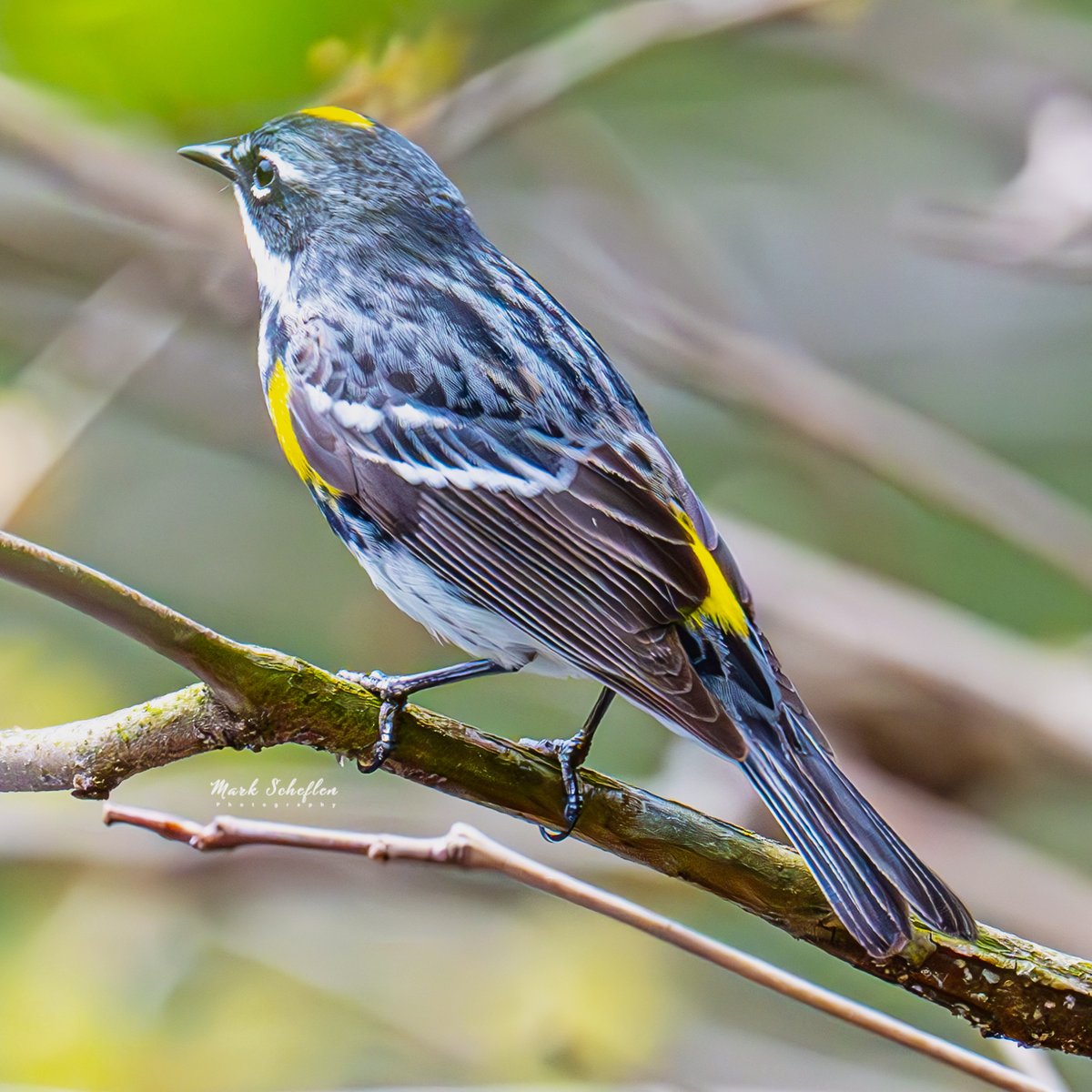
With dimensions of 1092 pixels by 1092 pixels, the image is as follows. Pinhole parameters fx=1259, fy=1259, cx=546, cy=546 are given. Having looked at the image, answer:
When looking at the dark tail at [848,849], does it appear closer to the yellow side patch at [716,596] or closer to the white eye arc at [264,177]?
the yellow side patch at [716,596]

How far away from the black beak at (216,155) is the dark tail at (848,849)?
0.65m

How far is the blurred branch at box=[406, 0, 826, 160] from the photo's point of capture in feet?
5.21

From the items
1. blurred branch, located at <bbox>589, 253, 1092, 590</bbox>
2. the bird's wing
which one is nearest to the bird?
the bird's wing

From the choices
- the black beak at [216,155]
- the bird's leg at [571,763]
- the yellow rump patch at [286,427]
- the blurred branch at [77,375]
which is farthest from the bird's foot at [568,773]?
the blurred branch at [77,375]

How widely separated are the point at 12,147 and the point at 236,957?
100 centimetres

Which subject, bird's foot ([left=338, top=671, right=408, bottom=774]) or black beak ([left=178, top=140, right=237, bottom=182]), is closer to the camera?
bird's foot ([left=338, top=671, right=408, bottom=774])

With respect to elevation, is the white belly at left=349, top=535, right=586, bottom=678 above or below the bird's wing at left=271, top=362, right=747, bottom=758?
below

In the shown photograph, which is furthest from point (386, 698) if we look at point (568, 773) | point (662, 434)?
point (662, 434)

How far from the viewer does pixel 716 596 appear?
98 centimetres

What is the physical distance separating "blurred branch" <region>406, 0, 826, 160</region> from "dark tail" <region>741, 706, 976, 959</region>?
3.13ft

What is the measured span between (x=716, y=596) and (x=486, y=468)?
0.21 meters

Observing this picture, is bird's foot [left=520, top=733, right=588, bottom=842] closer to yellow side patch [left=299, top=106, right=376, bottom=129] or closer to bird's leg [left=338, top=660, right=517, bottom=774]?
bird's leg [left=338, top=660, right=517, bottom=774]
